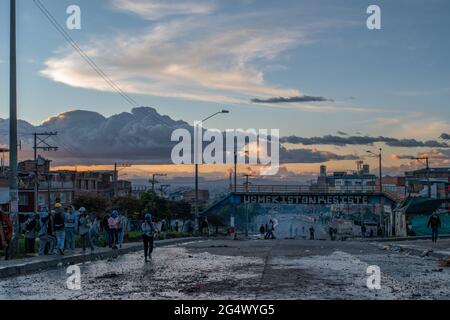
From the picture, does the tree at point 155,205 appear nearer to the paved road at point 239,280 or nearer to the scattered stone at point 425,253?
the scattered stone at point 425,253

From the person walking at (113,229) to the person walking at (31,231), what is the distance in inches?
150

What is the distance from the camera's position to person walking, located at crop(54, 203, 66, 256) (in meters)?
22.9

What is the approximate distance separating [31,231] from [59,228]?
4.23ft

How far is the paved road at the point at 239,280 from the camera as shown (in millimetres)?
12992

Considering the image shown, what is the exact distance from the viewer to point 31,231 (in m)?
23.6

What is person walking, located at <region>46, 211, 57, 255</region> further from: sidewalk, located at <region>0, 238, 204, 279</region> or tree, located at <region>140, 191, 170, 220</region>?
tree, located at <region>140, 191, 170, 220</region>

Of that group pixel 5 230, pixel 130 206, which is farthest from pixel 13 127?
pixel 130 206

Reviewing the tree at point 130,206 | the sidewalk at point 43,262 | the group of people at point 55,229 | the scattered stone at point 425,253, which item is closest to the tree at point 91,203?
the tree at point 130,206

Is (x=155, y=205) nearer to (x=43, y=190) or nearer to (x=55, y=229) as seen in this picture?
(x=43, y=190)

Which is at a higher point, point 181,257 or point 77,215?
point 77,215

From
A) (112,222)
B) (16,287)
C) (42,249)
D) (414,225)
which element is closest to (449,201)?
(414,225)
